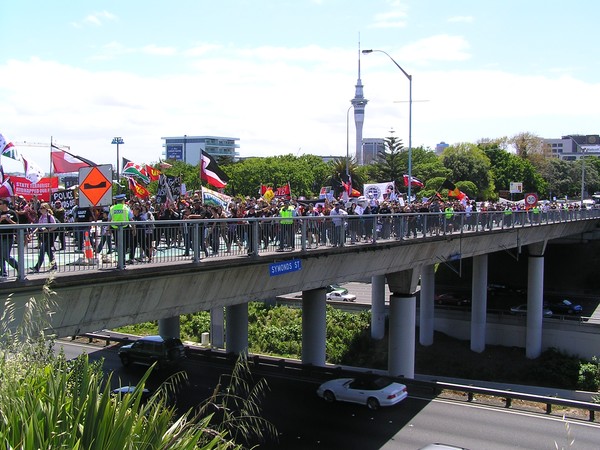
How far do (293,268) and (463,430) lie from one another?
734 centimetres

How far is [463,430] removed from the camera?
19.7m

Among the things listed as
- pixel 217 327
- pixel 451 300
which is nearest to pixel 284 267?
pixel 217 327

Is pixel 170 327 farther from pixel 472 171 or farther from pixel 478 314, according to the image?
pixel 472 171

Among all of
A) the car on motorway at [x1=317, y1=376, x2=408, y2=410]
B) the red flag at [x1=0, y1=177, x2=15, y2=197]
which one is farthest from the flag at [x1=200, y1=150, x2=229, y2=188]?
the car on motorway at [x1=317, y1=376, x2=408, y2=410]

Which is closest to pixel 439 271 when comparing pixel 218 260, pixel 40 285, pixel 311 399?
pixel 311 399

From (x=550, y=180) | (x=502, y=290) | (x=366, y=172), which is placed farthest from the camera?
(x=550, y=180)

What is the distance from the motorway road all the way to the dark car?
3981 mm

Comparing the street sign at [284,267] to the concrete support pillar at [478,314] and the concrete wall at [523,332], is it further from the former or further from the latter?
the concrete wall at [523,332]

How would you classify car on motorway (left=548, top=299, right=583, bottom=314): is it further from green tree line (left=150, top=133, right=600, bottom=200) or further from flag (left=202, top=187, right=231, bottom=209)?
flag (left=202, top=187, right=231, bottom=209)

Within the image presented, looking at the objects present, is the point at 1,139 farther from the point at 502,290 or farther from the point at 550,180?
the point at 550,180

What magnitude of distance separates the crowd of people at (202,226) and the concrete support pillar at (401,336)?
3176 mm

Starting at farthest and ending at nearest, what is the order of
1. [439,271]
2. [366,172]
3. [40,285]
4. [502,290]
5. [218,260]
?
[366,172]
[439,271]
[502,290]
[218,260]
[40,285]

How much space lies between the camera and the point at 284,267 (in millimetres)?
18328

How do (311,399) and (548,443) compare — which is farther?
(311,399)
